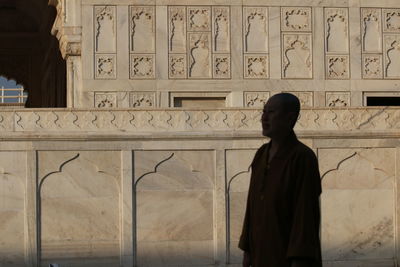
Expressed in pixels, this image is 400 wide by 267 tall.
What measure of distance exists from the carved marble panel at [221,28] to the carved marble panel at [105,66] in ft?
6.69

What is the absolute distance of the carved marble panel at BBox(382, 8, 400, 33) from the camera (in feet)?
70.8

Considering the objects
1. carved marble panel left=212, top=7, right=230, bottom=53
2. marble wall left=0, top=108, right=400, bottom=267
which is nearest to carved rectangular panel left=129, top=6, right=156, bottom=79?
carved marble panel left=212, top=7, right=230, bottom=53

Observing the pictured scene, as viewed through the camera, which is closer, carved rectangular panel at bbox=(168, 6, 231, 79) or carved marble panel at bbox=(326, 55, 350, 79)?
carved rectangular panel at bbox=(168, 6, 231, 79)

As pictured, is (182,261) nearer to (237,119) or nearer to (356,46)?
(237,119)

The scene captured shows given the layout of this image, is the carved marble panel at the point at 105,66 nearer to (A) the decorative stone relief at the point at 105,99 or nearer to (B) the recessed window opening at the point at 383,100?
(A) the decorative stone relief at the point at 105,99

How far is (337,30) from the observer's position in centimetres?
2147

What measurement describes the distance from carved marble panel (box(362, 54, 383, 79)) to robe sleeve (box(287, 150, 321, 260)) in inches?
623

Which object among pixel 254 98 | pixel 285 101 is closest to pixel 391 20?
pixel 254 98

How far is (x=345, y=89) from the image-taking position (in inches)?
837

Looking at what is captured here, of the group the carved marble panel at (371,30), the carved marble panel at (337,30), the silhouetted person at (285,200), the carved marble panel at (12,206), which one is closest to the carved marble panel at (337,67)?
the carved marble panel at (337,30)

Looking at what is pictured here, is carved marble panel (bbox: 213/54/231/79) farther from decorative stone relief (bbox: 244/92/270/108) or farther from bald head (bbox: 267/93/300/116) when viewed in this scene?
bald head (bbox: 267/93/300/116)

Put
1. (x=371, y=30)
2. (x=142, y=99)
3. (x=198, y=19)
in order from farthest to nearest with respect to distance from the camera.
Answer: (x=371, y=30), (x=198, y=19), (x=142, y=99)

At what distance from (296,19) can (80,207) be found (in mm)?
6843

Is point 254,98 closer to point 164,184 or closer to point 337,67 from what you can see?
point 337,67
